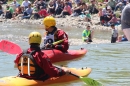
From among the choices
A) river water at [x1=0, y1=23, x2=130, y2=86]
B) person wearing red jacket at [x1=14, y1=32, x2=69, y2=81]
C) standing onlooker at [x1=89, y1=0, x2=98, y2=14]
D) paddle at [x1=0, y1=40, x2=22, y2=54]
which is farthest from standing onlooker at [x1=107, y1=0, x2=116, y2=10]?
person wearing red jacket at [x1=14, y1=32, x2=69, y2=81]

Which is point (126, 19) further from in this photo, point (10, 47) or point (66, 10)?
point (66, 10)

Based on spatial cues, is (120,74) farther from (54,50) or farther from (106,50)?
(106,50)

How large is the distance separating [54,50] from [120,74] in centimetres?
274

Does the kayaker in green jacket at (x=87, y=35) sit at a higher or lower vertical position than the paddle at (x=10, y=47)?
lower

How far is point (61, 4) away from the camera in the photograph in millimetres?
26531

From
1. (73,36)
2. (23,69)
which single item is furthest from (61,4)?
(23,69)

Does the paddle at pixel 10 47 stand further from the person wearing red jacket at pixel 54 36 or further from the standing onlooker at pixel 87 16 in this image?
the standing onlooker at pixel 87 16

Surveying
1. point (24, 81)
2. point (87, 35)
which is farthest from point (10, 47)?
point (87, 35)

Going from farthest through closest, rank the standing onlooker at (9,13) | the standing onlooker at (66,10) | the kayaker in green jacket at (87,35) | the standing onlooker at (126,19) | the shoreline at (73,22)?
the standing onlooker at (9,13) → the standing onlooker at (66,10) → the shoreline at (73,22) → the kayaker in green jacket at (87,35) → the standing onlooker at (126,19)

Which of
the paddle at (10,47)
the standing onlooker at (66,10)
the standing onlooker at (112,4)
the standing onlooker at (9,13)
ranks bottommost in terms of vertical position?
the standing onlooker at (9,13)

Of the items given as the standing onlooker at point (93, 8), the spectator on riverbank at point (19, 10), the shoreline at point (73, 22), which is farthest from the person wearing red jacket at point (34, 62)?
the spectator on riverbank at point (19, 10)

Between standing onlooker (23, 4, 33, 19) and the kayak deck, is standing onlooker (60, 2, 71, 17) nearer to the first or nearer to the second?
standing onlooker (23, 4, 33, 19)

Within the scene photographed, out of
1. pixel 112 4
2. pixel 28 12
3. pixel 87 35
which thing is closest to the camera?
pixel 87 35

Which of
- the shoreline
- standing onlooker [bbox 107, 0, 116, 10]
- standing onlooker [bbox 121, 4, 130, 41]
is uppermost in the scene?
standing onlooker [bbox 121, 4, 130, 41]
